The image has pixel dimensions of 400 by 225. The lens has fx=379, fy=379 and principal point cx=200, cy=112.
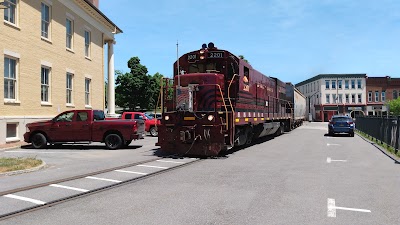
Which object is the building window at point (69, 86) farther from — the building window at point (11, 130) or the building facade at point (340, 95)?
the building facade at point (340, 95)

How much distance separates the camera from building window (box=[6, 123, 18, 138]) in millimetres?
18523

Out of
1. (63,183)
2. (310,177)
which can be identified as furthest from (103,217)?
(310,177)

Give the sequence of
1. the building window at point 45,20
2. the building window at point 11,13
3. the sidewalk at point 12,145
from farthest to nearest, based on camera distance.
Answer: the building window at point 45,20
the building window at point 11,13
the sidewalk at point 12,145

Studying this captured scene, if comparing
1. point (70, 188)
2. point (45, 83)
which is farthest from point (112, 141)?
point (70, 188)

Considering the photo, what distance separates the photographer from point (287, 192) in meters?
7.73

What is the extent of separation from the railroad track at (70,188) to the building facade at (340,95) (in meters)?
80.2

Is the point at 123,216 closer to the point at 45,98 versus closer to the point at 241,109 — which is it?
the point at 241,109

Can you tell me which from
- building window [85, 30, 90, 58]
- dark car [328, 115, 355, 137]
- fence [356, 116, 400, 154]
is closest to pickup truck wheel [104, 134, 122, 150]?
fence [356, 116, 400, 154]

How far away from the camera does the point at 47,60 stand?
2200cm

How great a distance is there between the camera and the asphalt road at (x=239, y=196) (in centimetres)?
583

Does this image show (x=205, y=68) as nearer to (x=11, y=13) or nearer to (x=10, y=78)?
(x=10, y=78)

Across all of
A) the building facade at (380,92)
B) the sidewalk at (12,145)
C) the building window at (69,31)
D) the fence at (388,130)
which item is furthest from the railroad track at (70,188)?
the building facade at (380,92)

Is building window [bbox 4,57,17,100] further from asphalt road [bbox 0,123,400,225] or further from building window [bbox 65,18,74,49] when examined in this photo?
asphalt road [bbox 0,123,400,225]

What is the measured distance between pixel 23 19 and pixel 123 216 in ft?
56.3
